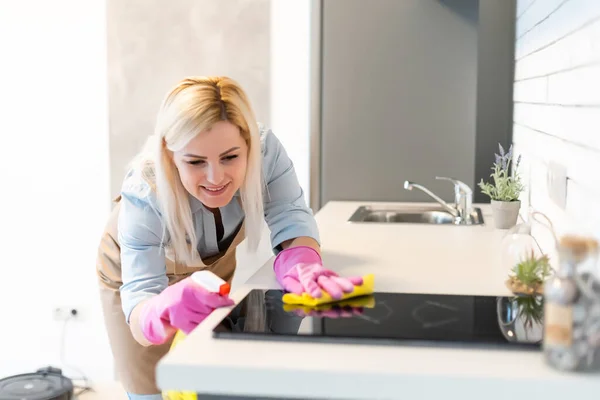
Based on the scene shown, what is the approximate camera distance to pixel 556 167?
1.83 m

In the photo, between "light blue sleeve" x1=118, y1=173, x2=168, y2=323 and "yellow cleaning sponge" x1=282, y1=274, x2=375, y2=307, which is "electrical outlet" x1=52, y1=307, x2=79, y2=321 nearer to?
"light blue sleeve" x1=118, y1=173, x2=168, y2=323

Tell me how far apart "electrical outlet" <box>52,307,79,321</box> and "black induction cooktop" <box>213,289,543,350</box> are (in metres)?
2.54

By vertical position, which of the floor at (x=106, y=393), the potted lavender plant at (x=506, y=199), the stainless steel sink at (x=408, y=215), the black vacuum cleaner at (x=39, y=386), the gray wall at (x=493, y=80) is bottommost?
the floor at (x=106, y=393)

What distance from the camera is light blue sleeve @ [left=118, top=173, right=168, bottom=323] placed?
173 cm

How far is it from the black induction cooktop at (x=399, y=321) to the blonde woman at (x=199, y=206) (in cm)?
7

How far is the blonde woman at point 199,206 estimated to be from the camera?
1.53m

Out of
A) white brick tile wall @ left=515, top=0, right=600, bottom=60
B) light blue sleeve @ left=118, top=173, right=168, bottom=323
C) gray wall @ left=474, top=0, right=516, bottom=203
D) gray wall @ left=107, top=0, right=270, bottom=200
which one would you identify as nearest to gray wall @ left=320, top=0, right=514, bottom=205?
gray wall @ left=474, top=0, right=516, bottom=203

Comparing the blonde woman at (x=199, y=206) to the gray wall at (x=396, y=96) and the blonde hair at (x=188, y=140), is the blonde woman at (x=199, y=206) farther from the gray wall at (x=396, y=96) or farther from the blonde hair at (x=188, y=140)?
the gray wall at (x=396, y=96)

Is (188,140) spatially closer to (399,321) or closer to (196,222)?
(196,222)

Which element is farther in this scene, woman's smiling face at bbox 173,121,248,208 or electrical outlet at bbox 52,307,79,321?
electrical outlet at bbox 52,307,79,321

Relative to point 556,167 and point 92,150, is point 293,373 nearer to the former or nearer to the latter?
point 556,167

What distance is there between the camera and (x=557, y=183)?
1.81 metres

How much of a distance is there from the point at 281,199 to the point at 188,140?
0.43 m

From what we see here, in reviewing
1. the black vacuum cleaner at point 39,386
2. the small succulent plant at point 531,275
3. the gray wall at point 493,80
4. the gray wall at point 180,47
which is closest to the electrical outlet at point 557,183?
the small succulent plant at point 531,275
